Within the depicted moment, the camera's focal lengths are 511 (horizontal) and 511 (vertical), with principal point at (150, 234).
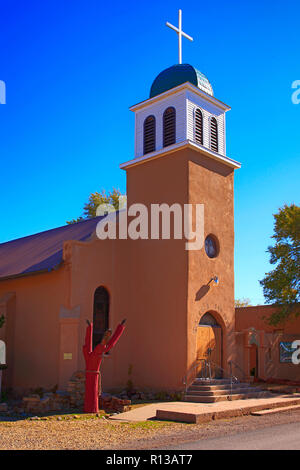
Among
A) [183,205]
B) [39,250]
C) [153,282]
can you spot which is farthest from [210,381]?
[39,250]

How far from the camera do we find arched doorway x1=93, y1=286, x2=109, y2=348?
755 inches

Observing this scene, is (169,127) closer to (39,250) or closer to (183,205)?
(183,205)

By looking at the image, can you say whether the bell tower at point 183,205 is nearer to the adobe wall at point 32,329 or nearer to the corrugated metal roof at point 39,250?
the corrugated metal roof at point 39,250

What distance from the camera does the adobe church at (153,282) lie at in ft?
60.8

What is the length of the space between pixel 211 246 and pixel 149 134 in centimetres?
549

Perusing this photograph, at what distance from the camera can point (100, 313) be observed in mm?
19438

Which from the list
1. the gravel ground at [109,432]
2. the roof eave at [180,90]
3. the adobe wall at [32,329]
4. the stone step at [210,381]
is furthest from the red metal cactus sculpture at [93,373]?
the roof eave at [180,90]

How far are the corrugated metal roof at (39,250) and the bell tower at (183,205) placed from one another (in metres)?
2.89

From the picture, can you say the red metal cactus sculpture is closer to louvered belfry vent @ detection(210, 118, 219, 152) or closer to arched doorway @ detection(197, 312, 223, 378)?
arched doorway @ detection(197, 312, 223, 378)

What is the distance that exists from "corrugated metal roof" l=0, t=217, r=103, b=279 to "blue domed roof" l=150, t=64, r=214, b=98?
20.9 ft

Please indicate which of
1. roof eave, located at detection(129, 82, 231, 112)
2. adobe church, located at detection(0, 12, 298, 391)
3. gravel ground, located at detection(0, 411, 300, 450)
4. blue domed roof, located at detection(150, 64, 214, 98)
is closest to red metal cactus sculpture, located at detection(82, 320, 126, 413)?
gravel ground, located at detection(0, 411, 300, 450)

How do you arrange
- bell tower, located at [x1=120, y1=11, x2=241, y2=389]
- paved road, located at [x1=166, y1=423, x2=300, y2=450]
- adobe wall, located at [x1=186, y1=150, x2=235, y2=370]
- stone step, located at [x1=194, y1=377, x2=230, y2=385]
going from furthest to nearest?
adobe wall, located at [x1=186, y1=150, x2=235, y2=370]
bell tower, located at [x1=120, y1=11, x2=241, y2=389]
stone step, located at [x1=194, y1=377, x2=230, y2=385]
paved road, located at [x1=166, y1=423, x2=300, y2=450]

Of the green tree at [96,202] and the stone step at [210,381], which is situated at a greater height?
the green tree at [96,202]
